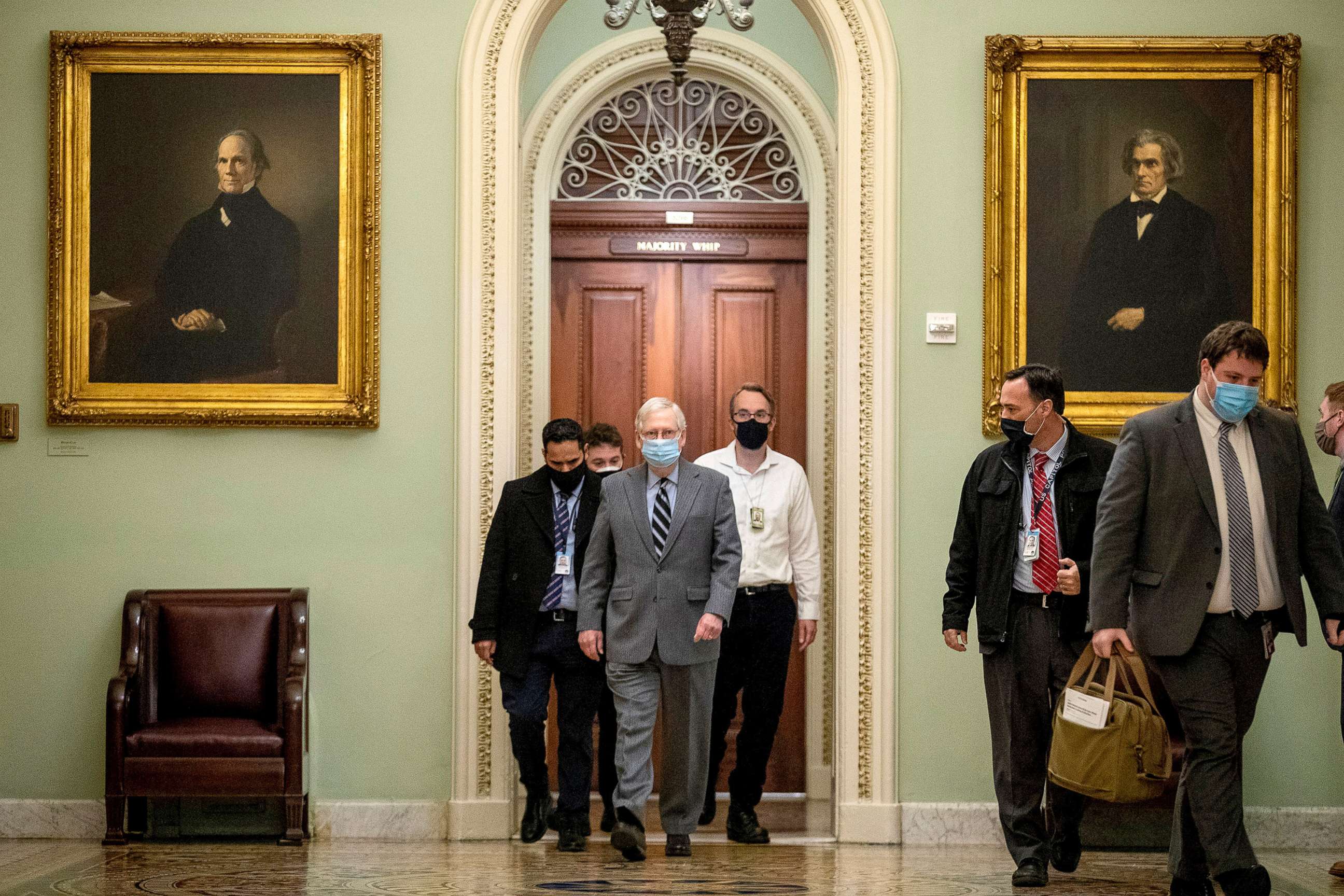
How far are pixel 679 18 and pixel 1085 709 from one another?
7.71 feet

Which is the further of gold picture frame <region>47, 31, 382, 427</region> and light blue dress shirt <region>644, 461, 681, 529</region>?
gold picture frame <region>47, 31, 382, 427</region>

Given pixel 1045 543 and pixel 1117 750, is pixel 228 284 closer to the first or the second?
pixel 1045 543

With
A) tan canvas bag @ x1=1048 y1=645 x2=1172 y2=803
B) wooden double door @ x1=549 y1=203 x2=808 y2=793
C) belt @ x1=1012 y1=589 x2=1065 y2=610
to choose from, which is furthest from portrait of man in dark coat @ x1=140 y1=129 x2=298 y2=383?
tan canvas bag @ x1=1048 y1=645 x2=1172 y2=803

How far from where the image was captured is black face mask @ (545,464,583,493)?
602 cm

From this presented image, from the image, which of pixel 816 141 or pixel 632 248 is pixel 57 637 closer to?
pixel 632 248

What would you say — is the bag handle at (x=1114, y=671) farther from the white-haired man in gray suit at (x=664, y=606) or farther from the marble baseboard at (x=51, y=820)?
the marble baseboard at (x=51, y=820)

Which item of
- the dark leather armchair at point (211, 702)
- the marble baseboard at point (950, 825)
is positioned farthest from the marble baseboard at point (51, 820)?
the marble baseboard at point (950, 825)

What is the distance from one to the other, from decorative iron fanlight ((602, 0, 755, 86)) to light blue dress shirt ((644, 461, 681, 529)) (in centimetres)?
170

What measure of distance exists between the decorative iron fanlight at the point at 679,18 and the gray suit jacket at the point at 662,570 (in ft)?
5.76

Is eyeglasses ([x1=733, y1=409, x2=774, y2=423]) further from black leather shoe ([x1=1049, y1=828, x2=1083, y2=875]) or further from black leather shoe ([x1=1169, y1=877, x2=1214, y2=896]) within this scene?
black leather shoe ([x1=1169, y1=877, x2=1214, y2=896])

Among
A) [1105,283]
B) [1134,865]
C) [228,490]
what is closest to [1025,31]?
[1105,283]

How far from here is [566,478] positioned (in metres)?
6.02

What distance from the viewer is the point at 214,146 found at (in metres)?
6.36

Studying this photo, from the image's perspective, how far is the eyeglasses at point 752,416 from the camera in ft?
20.5
